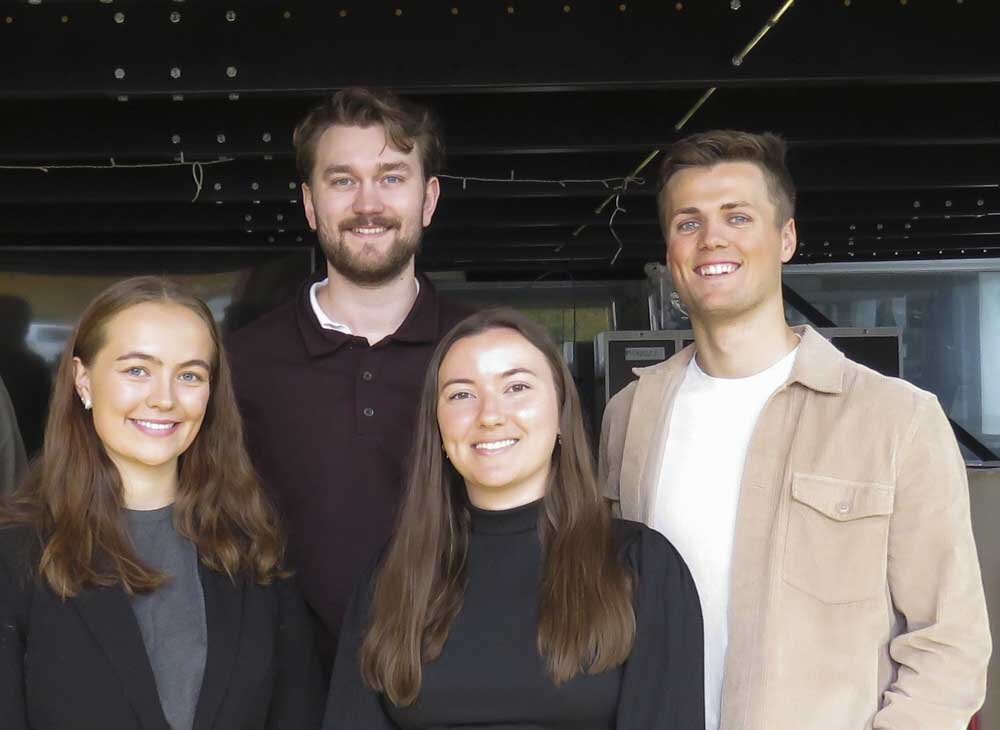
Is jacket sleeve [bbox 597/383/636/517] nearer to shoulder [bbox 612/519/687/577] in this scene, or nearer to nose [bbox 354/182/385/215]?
shoulder [bbox 612/519/687/577]

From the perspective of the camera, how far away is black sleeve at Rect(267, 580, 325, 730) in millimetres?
1933

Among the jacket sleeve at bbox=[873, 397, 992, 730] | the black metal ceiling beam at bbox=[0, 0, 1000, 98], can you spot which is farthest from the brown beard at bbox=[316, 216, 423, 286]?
the black metal ceiling beam at bbox=[0, 0, 1000, 98]

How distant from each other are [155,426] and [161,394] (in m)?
0.06

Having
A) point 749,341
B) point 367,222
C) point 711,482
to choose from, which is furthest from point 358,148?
point 711,482

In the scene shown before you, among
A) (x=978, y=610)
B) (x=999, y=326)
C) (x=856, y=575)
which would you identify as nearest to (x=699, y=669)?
(x=856, y=575)

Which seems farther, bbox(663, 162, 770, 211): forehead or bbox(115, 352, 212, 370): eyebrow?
bbox(663, 162, 770, 211): forehead

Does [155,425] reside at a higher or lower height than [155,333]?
lower

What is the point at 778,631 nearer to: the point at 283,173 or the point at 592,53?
the point at 592,53

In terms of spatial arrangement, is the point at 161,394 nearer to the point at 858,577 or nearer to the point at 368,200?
the point at 368,200

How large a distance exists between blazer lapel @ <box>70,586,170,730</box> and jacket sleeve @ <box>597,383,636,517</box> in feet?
3.32

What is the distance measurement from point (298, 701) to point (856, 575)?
1.01 meters

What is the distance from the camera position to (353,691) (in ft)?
5.71

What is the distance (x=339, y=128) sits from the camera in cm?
241

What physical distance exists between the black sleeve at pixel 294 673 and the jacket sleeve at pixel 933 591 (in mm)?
992
